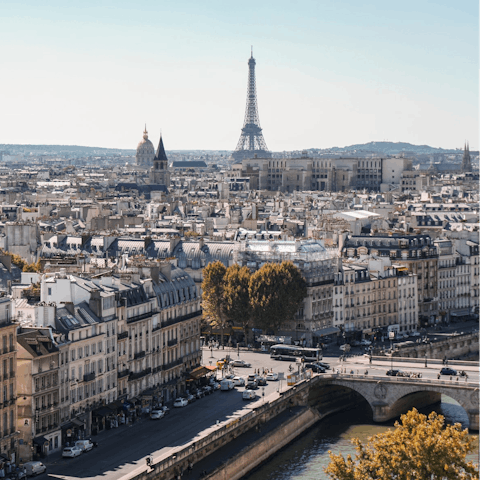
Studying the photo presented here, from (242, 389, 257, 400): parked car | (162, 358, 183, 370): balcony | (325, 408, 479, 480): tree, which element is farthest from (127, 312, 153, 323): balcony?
(325, 408, 479, 480): tree

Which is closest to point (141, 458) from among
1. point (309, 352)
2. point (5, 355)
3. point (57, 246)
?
point (5, 355)

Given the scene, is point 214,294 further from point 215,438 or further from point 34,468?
point 34,468

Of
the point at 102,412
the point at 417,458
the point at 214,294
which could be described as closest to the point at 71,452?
the point at 102,412

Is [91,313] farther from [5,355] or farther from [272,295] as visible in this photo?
[272,295]

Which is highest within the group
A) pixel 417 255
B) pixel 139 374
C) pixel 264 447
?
pixel 417 255

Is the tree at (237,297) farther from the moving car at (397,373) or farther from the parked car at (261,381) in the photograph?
the moving car at (397,373)

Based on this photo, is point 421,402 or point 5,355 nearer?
point 5,355

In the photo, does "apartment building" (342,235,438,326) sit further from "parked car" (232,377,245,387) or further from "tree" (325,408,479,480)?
"tree" (325,408,479,480)
